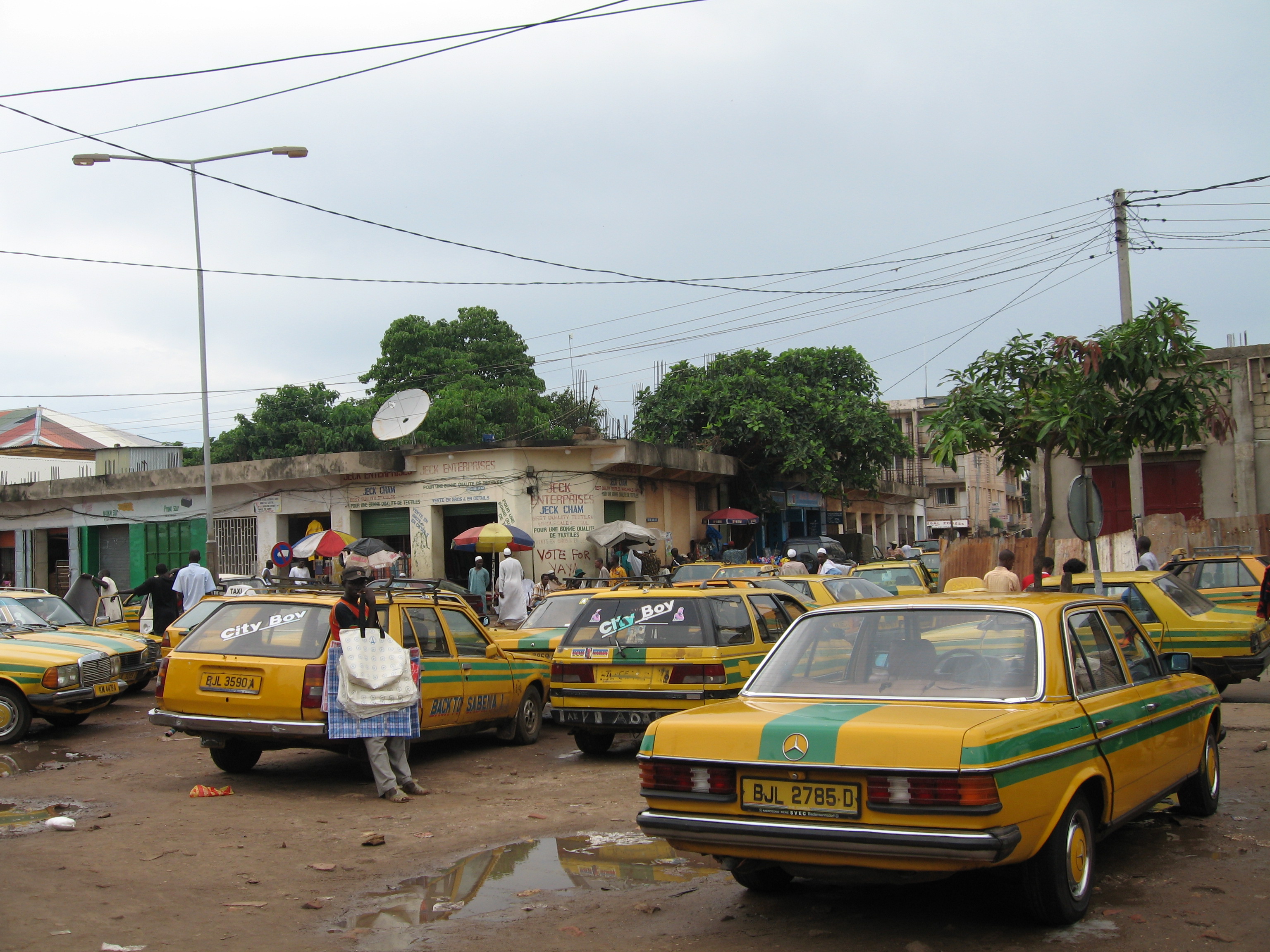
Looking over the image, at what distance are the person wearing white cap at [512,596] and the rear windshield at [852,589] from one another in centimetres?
454

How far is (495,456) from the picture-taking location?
26234mm

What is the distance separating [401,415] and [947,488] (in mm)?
47336

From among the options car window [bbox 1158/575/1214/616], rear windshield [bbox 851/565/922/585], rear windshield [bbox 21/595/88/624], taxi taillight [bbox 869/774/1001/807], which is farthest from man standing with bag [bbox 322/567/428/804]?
rear windshield [bbox 851/565/922/585]

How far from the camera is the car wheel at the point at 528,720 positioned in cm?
1064

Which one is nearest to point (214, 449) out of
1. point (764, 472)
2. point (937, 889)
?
point (764, 472)

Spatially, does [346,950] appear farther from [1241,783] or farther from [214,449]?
[214,449]

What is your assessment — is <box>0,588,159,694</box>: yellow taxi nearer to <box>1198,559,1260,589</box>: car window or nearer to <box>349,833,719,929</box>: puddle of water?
<box>349,833,719,929</box>: puddle of water

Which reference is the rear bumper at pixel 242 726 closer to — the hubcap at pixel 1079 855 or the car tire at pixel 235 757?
the car tire at pixel 235 757

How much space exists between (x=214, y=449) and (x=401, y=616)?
43965 mm

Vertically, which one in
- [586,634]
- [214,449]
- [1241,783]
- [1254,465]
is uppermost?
[214,449]

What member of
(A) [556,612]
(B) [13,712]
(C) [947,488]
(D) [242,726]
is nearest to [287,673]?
(D) [242,726]

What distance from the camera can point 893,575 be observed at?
60.6 feet

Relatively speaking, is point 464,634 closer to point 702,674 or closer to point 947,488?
point 702,674

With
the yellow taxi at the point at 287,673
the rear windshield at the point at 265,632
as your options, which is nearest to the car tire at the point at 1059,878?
the yellow taxi at the point at 287,673
